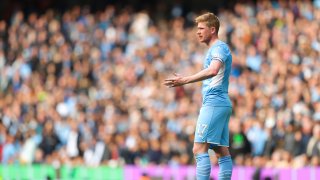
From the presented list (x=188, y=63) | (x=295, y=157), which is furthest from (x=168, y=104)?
(x=295, y=157)

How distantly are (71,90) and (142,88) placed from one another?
2.27m

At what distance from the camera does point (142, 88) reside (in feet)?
83.1

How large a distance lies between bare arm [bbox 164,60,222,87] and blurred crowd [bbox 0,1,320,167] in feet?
28.0

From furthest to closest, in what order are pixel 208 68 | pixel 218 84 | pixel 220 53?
pixel 218 84, pixel 220 53, pixel 208 68

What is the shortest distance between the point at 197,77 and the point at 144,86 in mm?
14611

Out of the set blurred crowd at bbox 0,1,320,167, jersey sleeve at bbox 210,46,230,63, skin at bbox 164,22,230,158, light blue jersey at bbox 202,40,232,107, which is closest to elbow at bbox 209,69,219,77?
skin at bbox 164,22,230,158

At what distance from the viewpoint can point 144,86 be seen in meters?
25.4

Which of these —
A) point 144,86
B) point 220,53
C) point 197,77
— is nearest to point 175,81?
point 197,77

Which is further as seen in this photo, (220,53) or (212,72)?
(220,53)

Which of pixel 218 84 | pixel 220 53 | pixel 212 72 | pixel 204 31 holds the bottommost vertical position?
pixel 218 84

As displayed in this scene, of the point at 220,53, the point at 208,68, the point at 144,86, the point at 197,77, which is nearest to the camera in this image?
the point at 197,77

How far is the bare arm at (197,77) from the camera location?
1062 centimetres

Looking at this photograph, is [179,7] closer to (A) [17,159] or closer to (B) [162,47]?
(B) [162,47]

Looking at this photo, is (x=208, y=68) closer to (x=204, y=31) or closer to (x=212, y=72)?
(x=212, y=72)
